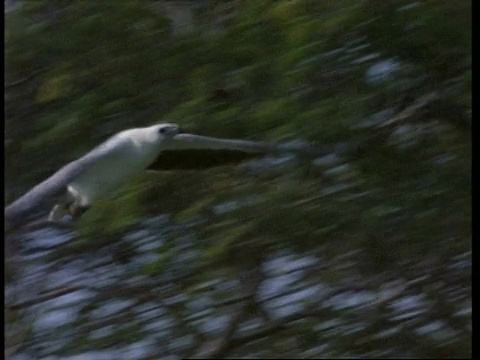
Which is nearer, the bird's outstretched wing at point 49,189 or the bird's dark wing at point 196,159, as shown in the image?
the bird's outstretched wing at point 49,189

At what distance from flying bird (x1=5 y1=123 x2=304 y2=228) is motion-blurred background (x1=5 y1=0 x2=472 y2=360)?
0.02 metres

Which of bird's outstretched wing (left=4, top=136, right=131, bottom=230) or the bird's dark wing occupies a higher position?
bird's outstretched wing (left=4, top=136, right=131, bottom=230)

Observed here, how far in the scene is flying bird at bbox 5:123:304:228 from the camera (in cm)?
122

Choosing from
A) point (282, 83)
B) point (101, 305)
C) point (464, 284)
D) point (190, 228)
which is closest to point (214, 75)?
point (282, 83)

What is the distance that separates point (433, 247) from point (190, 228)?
1.29ft

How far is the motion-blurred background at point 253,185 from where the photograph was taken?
1.24 meters

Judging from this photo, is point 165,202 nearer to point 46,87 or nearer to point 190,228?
point 190,228

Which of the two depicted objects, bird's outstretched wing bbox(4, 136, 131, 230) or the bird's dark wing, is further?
the bird's dark wing

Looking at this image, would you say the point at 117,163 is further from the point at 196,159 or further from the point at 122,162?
the point at 196,159

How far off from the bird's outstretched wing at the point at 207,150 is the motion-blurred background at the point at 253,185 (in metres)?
0.02

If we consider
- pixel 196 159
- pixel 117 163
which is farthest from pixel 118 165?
pixel 196 159

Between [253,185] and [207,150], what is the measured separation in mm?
87

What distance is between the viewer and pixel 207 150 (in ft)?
4.22
